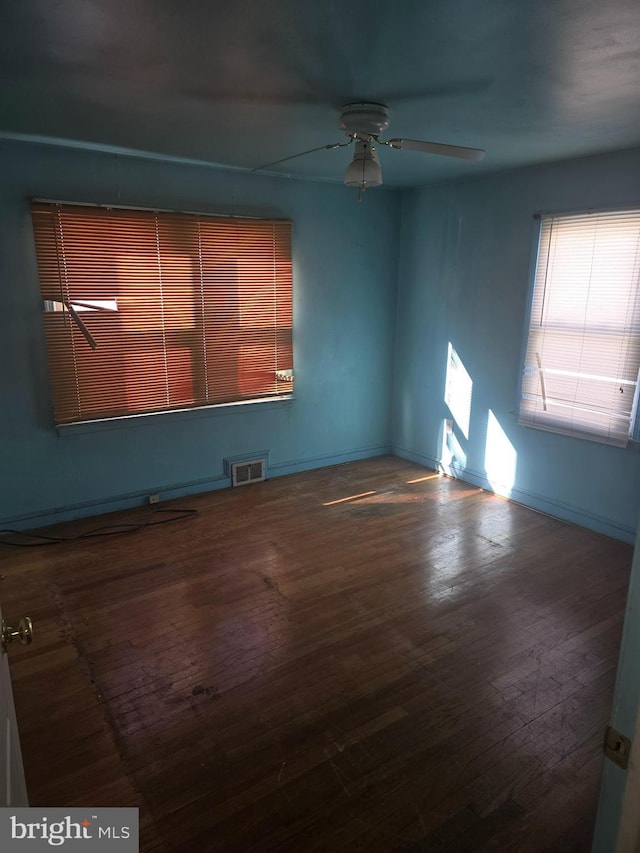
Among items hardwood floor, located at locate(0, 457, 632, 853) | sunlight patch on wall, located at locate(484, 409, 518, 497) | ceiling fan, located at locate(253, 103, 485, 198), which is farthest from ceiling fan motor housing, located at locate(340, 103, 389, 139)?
sunlight patch on wall, located at locate(484, 409, 518, 497)

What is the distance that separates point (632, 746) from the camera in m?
0.90

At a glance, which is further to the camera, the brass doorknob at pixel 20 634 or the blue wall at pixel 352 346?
the blue wall at pixel 352 346

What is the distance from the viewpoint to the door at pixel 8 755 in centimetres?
113

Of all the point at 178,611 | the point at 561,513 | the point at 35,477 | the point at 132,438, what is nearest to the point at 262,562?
the point at 178,611

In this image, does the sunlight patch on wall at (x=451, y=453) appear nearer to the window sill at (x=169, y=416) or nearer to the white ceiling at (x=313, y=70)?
the window sill at (x=169, y=416)

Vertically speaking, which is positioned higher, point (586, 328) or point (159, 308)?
point (159, 308)

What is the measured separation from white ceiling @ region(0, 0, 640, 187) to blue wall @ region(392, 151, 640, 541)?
66 centimetres

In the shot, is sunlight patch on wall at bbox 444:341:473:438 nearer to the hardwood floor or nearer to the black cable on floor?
the hardwood floor

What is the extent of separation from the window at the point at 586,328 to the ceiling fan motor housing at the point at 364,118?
1.89 metres

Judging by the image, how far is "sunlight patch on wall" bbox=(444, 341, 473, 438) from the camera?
15.9 ft

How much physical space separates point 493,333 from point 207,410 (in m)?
2.48

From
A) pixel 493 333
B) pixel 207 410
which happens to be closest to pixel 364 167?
pixel 493 333

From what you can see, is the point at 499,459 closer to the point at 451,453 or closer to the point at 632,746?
the point at 451,453

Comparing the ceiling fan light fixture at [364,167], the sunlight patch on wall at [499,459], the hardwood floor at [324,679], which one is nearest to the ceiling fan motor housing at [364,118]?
the ceiling fan light fixture at [364,167]
